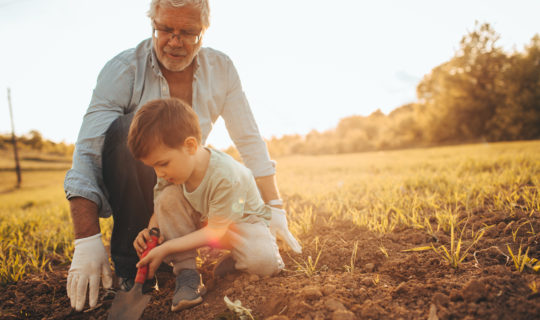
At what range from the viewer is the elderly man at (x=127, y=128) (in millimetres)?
1632

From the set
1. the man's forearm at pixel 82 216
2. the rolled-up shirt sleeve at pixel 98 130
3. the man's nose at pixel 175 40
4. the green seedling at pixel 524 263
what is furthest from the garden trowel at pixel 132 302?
the green seedling at pixel 524 263

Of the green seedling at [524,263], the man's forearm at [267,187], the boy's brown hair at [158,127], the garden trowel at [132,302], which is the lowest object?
the garden trowel at [132,302]

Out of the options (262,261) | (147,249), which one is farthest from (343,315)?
(147,249)

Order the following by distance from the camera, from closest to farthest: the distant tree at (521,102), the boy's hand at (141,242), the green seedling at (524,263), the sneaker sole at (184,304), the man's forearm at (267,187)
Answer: the green seedling at (524,263) < the sneaker sole at (184,304) < the boy's hand at (141,242) < the man's forearm at (267,187) < the distant tree at (521,102)

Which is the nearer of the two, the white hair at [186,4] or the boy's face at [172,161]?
the boy's face at [172,161]

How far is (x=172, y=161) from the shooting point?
1.51m

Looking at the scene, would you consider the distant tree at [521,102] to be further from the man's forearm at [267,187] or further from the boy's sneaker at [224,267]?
the boy's sneaker at [224,267]

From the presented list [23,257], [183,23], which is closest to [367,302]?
[183,23]

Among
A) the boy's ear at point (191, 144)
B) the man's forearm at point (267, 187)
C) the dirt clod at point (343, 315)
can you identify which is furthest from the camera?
the man's forearm at point (267, 187)

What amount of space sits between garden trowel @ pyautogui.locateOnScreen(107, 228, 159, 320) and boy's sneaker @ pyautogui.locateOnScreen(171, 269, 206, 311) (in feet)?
0.51

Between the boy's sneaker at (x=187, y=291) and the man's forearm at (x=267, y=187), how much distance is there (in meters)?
0.83

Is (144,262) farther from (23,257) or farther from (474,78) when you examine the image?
(474,78)

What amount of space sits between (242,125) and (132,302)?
1412 millimetres

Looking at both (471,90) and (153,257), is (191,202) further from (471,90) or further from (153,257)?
(471,90)
